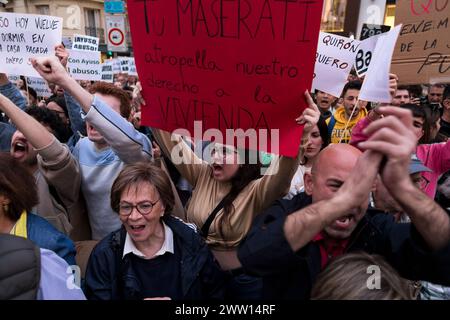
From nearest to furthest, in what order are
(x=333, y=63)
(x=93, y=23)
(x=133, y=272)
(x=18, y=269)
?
(x=18, y=269) → (x=133, y=272) → (x=333, y=63) → (x=93, y=23)

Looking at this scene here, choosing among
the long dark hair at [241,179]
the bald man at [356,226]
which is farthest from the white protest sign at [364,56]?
the bald man at [356,226]

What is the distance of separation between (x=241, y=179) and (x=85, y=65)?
355cm

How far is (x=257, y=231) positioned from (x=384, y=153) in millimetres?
471

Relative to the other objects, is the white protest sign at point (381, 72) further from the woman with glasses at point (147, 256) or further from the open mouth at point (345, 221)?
the woman with glasses at point (147, 256)

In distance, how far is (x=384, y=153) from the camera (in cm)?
103

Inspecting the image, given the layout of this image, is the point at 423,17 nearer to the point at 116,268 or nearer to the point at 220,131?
the point at 220,131

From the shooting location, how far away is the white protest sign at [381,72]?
77.0 inches

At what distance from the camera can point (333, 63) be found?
3076 mm

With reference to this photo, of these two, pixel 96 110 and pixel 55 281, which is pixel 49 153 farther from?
pixel 55 281

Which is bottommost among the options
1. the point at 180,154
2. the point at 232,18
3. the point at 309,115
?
the point at 180,154

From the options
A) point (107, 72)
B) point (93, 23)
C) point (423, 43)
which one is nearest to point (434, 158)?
point (423, 43)

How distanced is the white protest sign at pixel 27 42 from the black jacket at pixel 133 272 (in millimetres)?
1811

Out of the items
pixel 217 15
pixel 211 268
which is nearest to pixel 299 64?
pixel 217 15

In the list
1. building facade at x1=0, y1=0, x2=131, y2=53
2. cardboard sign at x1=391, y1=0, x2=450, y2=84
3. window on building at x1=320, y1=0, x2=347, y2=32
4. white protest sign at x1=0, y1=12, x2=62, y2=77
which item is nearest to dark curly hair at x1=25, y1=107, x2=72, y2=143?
white protest sign at x1=0, y1=12, x2=62, y2=77
